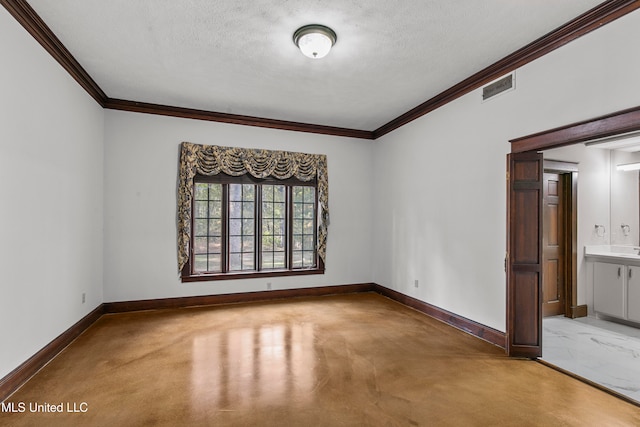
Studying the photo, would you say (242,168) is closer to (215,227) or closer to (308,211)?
(215,227)

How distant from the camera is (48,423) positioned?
2.21 metres

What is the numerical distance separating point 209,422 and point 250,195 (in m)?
3.77

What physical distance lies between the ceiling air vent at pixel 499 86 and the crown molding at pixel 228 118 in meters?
2.70

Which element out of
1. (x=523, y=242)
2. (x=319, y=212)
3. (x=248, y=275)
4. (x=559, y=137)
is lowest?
(x=248, y=275)

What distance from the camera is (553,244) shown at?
491cm

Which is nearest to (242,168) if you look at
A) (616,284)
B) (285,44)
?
(285,44)

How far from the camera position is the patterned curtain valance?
4988 millimetres

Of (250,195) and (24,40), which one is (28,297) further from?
(250,195)

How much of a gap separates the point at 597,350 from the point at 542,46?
3236mm

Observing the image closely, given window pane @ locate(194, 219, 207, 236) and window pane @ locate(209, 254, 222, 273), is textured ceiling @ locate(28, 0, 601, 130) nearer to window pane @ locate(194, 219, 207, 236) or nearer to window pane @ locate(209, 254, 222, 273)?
window pane @ locate(194, 219, 207, 236)

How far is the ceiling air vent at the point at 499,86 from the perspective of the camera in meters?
3.43

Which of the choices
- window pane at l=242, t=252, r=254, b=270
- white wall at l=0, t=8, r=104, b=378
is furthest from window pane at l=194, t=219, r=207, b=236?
white wall at l=0, t=8, r=104, b=378

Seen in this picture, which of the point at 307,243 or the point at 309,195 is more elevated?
the point at 309,195

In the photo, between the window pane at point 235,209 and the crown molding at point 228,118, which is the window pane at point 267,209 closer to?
the window pane at point 235,209
